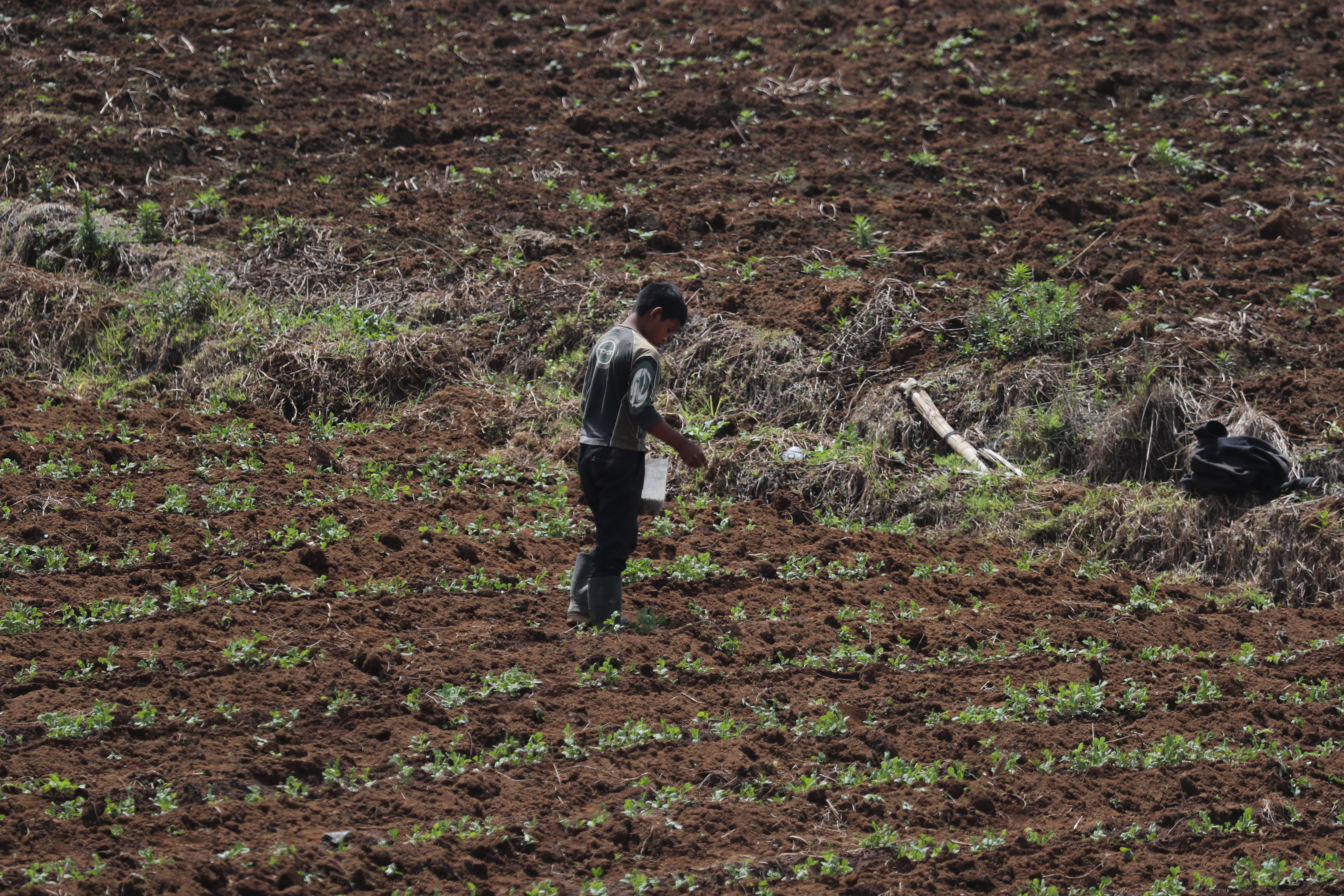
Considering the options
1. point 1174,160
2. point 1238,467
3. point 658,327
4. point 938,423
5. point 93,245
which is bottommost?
point 938,423

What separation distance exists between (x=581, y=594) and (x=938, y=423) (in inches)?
131

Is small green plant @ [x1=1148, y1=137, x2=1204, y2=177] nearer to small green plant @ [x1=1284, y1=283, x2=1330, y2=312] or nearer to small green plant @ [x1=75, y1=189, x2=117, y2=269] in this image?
small green plant @ [x1=1284, y1=283, x2=1330, y2=312]

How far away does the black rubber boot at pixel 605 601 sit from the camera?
5.84 m

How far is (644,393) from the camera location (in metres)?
5.51

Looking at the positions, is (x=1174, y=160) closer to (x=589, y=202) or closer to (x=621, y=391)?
(x=589, y=202)

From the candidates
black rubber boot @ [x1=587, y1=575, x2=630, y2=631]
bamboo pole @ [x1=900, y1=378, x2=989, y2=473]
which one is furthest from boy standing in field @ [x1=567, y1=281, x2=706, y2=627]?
bamboo pole @ [x1=900, y1=378, x2=989, y2=473]

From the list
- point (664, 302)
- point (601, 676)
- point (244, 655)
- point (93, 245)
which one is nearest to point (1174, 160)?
point (664, 302)

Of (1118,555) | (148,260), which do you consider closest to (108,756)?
(1118,555)

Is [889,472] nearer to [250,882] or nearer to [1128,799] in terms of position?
[1128,799]

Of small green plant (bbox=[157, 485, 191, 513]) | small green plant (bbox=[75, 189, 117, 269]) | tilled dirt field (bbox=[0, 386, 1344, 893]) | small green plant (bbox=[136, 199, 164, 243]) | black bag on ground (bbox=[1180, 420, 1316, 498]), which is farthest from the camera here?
small green plant (bbox=[136, 199, 164, 243])

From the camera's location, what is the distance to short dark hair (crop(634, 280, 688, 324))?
5.68 meters

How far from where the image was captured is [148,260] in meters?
9.82

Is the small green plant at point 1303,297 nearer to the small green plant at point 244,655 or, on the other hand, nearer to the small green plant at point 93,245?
the small green plant at point 244,655

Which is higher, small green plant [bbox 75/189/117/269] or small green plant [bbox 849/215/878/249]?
small green plant [bbox 849/215/878/249]
